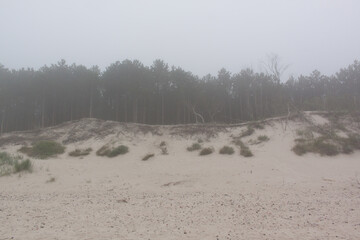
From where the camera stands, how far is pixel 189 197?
888 centimetres

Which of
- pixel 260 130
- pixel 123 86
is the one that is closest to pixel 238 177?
pixel 260 130

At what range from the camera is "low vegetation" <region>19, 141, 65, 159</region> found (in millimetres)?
18047

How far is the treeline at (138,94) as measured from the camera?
29375 mm

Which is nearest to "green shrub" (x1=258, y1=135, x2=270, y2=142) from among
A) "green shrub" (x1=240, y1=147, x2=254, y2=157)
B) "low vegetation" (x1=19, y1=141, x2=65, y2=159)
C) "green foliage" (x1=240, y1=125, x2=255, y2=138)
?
"green foliage" (x1=240, y1=125, x2=255, y2=138)

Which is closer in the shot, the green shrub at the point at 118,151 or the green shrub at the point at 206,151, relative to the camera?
the green shrub at the point at 206,151

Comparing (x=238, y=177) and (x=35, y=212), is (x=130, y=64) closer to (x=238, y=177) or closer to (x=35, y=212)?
(x=238, y=177)

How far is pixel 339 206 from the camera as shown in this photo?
709 cm

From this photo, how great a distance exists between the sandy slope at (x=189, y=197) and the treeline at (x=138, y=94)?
41.9ft

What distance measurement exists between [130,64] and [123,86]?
2.45 metres

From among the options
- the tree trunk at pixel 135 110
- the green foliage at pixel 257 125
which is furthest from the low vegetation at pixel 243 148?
the tree trunk at pixel 135 110

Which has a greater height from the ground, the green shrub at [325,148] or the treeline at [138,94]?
the treeline at [138,94]

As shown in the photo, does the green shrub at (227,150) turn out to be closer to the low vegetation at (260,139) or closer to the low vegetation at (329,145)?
the low vegetation at (260,139)

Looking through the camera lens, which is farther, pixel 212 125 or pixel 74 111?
pixel 74 111

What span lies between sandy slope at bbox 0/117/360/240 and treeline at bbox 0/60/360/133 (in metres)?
12.8
